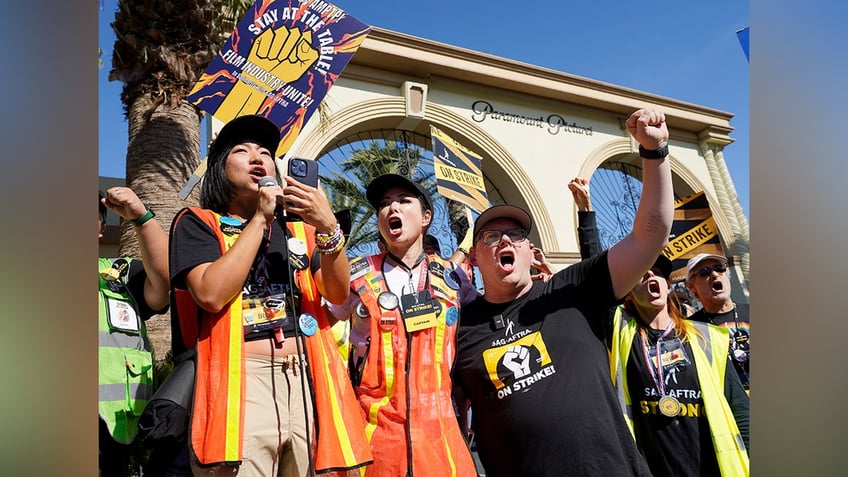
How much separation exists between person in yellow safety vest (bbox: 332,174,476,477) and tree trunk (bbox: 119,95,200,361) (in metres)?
3.53

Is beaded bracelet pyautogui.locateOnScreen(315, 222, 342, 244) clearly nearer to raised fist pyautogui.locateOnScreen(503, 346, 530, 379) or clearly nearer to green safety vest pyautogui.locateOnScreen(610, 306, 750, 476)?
raised fist pyautogui.locateOnScreen(503, 346, 530, 379)

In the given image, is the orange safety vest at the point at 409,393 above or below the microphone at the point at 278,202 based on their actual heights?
below

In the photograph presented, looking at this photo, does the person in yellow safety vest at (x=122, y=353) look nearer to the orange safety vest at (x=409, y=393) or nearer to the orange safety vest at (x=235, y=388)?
the orange safety vest at (x=235, y=388)

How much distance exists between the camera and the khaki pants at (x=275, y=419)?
201cm

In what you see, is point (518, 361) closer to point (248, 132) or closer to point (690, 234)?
point (248, 132)

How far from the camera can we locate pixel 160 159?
245 inches

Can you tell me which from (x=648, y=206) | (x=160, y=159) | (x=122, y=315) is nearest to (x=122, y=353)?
(x=122, y=315)

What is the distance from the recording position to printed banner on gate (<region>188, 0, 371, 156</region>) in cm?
364

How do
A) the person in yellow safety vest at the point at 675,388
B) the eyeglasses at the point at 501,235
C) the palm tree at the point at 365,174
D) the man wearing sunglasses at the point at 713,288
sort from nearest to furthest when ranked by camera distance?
the eyeglasses at the point at 501,235 → the person in yellow safety vest at the point at 675,388 → the man wearing sunglasses at the point at 713,288 → the palm tree at the point at 365,174

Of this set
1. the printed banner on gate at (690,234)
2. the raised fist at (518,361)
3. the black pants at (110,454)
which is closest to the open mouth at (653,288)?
the raised fist at (518,361)

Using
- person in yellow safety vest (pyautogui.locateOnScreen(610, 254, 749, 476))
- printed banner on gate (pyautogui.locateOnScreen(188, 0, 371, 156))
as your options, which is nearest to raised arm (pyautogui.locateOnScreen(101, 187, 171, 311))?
printed banner on gate (pyautogui.locateOnScreen(188, 0, 371, 156))

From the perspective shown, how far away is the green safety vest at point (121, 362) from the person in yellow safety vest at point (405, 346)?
42.3 inches

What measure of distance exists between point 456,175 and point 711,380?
10.5 feet
